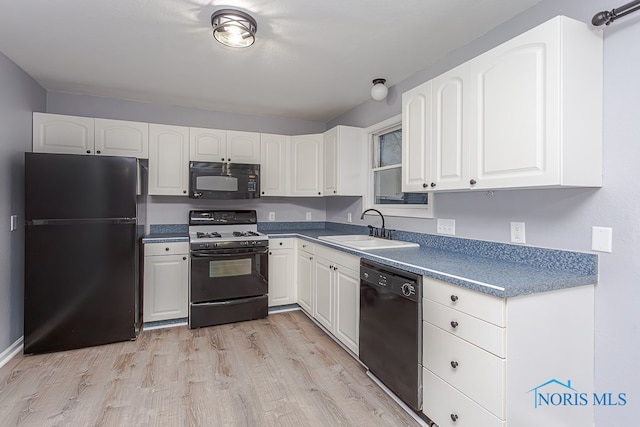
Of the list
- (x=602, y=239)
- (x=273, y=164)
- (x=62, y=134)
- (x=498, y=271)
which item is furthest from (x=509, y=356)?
(x=62, y=134)

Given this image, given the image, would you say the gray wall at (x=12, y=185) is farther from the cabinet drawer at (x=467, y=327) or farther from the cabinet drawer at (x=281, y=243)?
the cabinet drawer at (x=467, y=327)

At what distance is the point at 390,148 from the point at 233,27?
1.81 m

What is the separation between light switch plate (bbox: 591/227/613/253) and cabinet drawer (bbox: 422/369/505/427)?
0.93 metres

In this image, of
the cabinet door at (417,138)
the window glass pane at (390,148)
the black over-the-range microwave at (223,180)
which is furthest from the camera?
the black over-the-range microwave at (223,180)

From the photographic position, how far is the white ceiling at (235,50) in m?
1.86

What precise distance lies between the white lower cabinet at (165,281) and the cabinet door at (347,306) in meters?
1.57

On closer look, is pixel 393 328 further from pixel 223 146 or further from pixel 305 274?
pixel 223 146

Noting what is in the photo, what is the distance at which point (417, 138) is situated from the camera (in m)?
2.23

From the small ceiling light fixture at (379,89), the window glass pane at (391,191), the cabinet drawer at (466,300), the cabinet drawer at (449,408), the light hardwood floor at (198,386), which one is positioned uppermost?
the small ceiling light fixture at (379,89)

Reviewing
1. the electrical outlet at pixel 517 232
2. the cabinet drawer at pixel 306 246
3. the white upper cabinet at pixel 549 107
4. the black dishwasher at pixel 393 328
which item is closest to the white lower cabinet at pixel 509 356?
the black dishwasher at pixel 393 328

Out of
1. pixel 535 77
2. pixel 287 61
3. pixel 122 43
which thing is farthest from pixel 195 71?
pixel 535 77

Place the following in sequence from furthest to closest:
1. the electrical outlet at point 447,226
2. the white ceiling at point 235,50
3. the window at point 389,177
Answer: the window at point 389,177 → the electrical outlet at point 447,226 → the white ceiling at point 235,50

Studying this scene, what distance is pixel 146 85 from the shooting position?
3043 mm

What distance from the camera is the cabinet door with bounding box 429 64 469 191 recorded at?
1854mm
